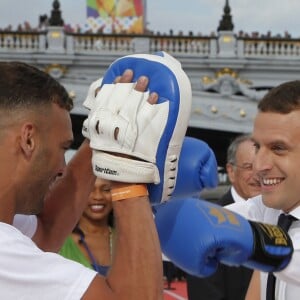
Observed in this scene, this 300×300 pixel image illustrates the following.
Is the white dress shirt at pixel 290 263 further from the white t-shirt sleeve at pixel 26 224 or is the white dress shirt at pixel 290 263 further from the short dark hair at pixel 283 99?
the white t-shirt sleeve at pixel 26 224

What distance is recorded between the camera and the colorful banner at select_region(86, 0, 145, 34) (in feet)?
61.6

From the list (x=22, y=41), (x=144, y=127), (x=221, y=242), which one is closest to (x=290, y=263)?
(x=221, y=242)

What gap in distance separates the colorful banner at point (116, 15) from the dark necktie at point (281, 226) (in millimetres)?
17196

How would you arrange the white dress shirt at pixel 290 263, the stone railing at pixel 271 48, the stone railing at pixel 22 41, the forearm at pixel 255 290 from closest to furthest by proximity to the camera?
the white dress shirt at pixel 290 263 → the forearm at pixel 255 290 → the stone railing at pixel 22 41 → the stone railing at pixel 271 48

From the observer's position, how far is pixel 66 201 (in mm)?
1890

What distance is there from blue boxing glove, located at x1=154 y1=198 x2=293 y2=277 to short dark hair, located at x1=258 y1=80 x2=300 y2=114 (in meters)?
0.42

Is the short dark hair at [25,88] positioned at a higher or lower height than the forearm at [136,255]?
higher

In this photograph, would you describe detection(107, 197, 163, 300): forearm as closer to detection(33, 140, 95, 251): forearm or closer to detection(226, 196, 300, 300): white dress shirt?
detection(226, 196, 300, 300): white dress shirt

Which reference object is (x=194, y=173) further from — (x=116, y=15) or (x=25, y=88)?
(x=116, y=15)

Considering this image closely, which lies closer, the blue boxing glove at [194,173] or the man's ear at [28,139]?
the man's ear at [28,139]

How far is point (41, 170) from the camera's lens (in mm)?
1418

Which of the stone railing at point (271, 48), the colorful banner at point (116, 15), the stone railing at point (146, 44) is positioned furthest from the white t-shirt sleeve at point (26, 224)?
the colorful banner at point (116, 15)

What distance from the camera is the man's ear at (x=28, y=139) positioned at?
4.51 ft

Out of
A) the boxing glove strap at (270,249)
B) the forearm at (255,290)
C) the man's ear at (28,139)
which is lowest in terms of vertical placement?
the forearm at (255,290)
